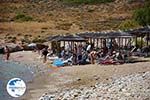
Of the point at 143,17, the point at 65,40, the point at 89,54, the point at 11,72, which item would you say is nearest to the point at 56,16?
the point at 143,17

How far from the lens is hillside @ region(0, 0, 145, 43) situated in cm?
6988

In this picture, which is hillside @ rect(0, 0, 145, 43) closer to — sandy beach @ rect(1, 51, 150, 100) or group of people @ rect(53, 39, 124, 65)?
group of people @ rect(53, 39, 124, 65)

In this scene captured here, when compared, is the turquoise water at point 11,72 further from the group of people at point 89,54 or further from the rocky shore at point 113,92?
the rocky shore at point 113,92

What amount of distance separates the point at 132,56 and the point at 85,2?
264 ft

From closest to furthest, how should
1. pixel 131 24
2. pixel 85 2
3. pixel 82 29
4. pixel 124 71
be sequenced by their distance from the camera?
pixel 124 71
pixel 131 24
pixel 82 29
pixel 85 2

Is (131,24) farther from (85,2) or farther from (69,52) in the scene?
(85,2)

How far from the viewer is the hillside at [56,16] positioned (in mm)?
69875

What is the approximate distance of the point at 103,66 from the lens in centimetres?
3291

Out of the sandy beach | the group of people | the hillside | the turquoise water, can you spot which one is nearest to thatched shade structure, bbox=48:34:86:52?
the group of people

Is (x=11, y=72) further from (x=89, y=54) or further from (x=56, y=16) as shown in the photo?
(x=56, y=16)

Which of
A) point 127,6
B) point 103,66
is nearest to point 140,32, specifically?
point 103,66

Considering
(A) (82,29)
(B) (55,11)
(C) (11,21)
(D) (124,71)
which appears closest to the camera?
(D) (124,71)

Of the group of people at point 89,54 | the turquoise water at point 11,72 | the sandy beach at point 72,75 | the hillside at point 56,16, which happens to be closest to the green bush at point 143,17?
the hillside at point 56,16

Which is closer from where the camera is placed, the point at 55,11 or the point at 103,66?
the point at 103,66
